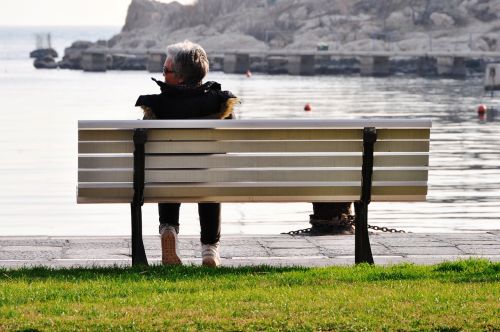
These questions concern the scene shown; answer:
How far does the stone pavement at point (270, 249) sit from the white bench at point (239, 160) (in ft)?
2.69

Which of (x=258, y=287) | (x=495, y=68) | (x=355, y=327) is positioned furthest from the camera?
(x=495, y=68)

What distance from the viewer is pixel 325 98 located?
301 ft

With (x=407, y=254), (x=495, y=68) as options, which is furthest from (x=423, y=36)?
(x=407, y=254)

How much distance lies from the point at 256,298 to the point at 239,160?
1.83 metres

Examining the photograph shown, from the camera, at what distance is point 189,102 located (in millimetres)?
9188

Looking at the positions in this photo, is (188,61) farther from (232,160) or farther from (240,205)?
(240,205)

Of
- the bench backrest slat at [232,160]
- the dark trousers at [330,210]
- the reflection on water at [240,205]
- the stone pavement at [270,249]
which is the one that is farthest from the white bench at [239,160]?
the reflection on water at [240,205]

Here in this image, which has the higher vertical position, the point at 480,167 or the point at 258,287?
the point at 258,287

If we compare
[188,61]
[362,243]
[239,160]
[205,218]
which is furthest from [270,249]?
[188,61]

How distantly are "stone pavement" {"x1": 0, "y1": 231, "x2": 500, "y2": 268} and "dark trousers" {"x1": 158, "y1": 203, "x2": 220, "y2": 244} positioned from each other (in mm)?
596

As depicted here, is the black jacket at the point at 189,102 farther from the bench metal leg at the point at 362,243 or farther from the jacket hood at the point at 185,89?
the bench metal leg at the point at 362,243

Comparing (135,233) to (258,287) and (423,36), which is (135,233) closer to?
(258,287)

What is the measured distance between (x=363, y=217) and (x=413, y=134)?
2.19 ft

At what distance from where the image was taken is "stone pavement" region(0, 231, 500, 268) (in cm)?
989
